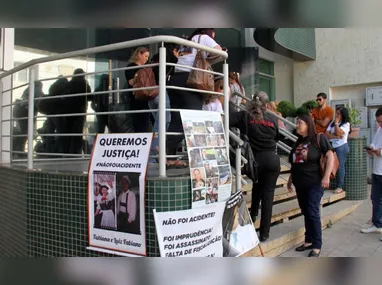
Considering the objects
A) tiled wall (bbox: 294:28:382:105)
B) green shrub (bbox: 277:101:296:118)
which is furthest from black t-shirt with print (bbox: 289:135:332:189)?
tiled wall (bbox: 294:28:382:105)

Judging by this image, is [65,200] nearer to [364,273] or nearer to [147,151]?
[147,151]

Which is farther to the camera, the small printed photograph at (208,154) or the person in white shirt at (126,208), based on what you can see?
the small printed photograph at (208,154)

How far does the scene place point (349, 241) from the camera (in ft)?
14.6

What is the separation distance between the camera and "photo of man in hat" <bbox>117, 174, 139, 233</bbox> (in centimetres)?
261

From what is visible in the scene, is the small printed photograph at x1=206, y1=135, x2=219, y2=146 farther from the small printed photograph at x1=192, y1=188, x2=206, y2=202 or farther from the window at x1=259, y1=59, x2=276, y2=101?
the window at x1=259, y1=59, x2=276, y2=101

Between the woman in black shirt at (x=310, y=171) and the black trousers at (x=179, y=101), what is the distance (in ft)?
4.21

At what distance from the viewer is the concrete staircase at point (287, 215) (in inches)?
153

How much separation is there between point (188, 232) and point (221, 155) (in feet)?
2.27

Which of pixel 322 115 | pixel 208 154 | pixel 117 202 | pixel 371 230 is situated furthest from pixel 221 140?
pixel 322 115

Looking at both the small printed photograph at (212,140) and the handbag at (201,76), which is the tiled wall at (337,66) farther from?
the small printed photograph at (212,140)

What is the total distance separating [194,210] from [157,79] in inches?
44.9

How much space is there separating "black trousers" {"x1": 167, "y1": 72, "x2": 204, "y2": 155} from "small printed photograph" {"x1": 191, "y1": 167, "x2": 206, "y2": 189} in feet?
1.61

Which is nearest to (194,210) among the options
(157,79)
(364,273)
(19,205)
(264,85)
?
(157,79)

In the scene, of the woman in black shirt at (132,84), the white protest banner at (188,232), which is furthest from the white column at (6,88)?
the white protest banner at (188,232)
